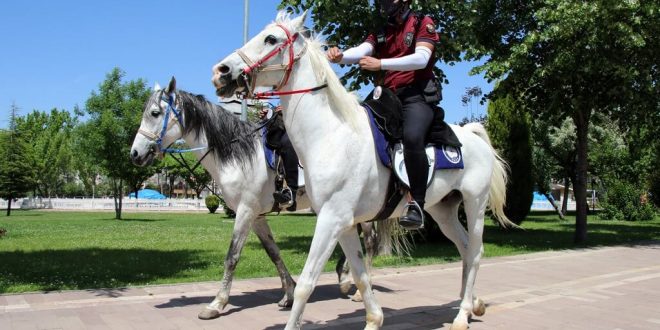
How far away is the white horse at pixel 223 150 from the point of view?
6527 millimetres

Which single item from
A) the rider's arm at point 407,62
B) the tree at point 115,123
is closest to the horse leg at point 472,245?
the rider's arm at point 407,62

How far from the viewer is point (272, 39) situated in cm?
429

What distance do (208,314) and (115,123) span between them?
28.1 meters

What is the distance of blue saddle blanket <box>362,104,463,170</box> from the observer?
4.55 meters

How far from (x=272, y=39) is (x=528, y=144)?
55.2ft

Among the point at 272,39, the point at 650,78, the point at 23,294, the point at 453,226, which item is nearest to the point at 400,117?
the point at 272,39

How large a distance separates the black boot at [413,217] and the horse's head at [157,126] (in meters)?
3.48

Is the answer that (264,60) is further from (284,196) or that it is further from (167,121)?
(167,121)

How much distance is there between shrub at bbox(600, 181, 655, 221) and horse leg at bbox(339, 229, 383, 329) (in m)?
32.3

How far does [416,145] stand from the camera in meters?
4.69

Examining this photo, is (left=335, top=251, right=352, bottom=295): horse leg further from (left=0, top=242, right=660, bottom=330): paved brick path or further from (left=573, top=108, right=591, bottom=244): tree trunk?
(left=573, top=108, right=591, bottom=244): tree trunk

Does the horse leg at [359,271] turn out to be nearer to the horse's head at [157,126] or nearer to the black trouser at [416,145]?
the black trouser at [416,145]

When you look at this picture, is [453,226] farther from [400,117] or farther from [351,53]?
[351,53]

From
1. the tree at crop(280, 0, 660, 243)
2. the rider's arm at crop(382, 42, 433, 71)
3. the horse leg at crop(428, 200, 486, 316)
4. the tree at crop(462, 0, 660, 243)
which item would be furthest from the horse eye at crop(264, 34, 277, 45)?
the tree at crop(462, 0, 660, 243)
